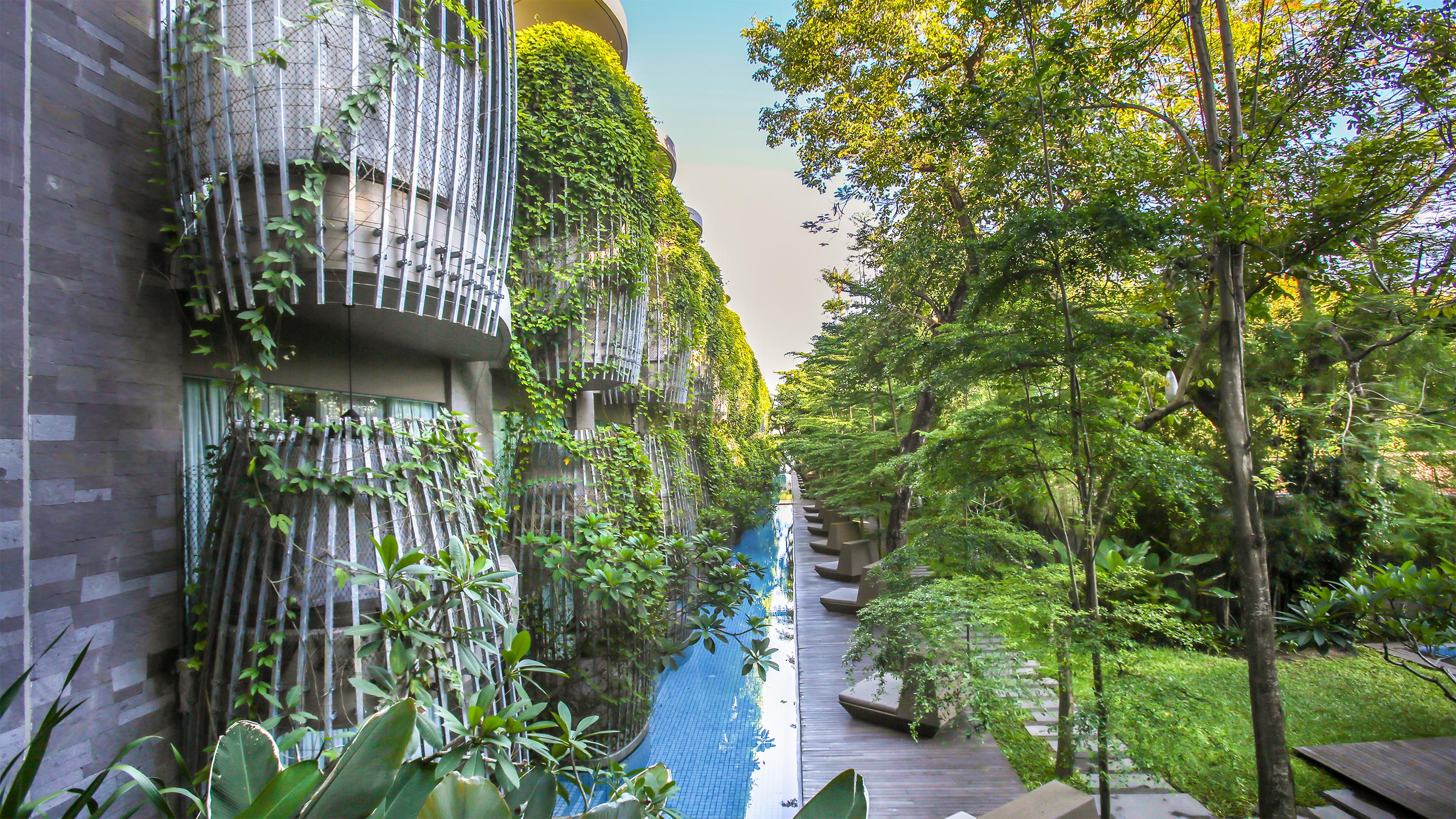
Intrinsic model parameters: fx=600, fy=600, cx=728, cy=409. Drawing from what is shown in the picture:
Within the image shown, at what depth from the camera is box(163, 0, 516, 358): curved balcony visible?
2748 mm

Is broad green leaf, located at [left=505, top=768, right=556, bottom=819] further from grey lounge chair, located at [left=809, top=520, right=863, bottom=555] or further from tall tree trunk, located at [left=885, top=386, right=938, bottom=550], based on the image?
grey lounge chair, located at [left=809, top=520, right=863, bottom=555]

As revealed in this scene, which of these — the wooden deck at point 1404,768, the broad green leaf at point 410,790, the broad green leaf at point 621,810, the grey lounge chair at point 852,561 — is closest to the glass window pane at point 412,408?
the broad green leaf at point 410,790

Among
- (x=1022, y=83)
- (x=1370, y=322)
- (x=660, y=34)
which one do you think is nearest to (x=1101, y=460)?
(x=1022, y=83)

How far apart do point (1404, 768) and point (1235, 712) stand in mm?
1323

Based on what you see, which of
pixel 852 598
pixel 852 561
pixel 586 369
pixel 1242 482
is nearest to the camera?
pixel 1242 482

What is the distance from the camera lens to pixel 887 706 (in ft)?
19.3

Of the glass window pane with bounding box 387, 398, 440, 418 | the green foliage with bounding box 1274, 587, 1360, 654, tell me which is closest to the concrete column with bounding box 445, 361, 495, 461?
the glass window pane with bounding box 387, 398, 440, 418

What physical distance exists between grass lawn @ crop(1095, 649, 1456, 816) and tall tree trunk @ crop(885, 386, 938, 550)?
3.72m

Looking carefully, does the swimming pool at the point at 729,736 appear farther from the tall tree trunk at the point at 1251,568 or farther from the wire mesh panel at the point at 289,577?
the tall tree trunk at the point at 1251,568

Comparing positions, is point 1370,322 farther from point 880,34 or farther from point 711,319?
point 711,319

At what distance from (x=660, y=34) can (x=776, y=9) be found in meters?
2.35

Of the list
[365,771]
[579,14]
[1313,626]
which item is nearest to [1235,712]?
[1313,626]

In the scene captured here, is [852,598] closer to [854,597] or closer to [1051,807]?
[854,597]

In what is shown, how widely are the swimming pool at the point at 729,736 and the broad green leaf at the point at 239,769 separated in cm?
323
